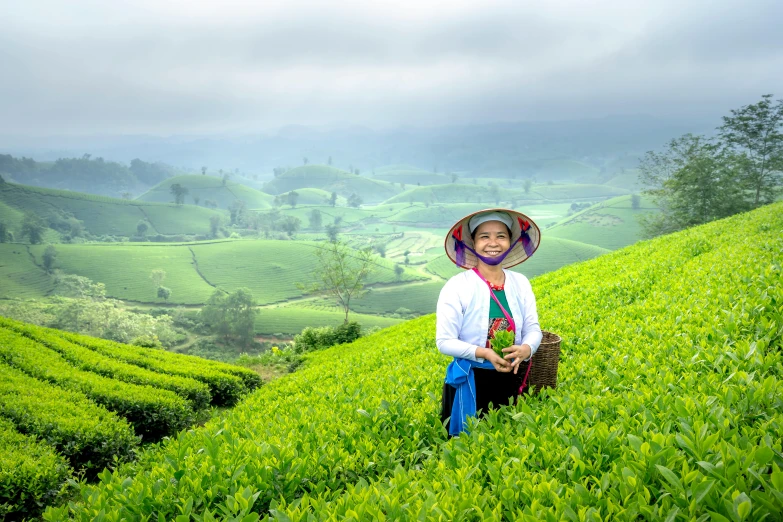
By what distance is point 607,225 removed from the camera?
483 ft

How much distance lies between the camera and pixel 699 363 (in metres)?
3.96

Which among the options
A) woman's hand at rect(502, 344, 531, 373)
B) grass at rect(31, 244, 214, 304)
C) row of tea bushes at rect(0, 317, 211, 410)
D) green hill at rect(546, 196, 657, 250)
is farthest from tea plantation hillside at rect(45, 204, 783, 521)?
green hill at rect(546, 196, 657, 250)

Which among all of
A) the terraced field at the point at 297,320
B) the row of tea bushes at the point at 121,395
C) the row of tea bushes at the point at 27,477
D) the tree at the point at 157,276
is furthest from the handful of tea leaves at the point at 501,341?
the tree at the point at 157,276

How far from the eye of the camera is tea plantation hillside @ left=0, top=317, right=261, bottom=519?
599 centimetres

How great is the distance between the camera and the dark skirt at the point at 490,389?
3836mm

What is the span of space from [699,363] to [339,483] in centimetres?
313

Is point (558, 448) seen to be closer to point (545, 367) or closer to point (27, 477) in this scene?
point (545, 367)

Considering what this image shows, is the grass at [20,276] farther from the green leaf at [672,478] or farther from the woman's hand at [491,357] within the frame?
the green leaf at [672,478]

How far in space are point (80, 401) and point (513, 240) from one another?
27.6ft

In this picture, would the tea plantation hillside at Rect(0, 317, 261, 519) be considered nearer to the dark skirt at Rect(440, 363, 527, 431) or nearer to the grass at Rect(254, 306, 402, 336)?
the dark skirt at Rect(440, 363, 527, 431)

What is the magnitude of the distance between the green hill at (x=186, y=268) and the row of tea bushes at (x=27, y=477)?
9391 centimetres

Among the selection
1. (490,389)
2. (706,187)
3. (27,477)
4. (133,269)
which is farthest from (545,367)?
(133,269)

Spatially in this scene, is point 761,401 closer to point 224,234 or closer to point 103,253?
point 103,253

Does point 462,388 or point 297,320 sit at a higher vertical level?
point 462,388
